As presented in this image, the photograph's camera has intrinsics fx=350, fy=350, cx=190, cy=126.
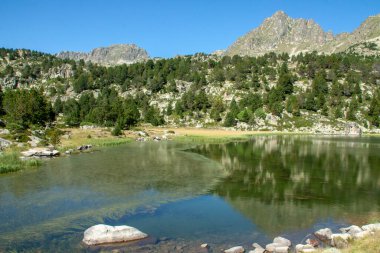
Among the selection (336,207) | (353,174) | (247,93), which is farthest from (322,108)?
(336,207)

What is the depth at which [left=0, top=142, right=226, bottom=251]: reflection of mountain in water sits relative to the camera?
26.9m

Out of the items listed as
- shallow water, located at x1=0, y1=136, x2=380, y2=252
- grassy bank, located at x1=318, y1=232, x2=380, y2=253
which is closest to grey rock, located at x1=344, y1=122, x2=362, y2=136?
shallow water, located at x1=0, y1=136, x2=380, y2=252

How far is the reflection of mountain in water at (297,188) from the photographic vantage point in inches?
1178

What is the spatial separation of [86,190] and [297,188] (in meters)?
23.8

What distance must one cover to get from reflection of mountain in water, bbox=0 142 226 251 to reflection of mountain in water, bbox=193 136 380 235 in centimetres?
439

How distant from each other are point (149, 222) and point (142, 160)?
1352 inches

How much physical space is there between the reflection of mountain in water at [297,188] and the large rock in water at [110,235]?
979 centimetres

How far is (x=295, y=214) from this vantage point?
30000 mm

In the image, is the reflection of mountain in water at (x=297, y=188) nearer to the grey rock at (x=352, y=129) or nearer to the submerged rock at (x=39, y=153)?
the submerged rock at (x=39, y=153)

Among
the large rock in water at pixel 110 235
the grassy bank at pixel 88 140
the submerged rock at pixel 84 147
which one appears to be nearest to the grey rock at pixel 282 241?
the large rock in water at pixel 110 235

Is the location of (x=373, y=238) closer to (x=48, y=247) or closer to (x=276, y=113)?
(x=48, y=247)

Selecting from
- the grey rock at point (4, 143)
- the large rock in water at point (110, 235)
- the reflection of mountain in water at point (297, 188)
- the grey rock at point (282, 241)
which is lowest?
the reflection of mountain in water at point (297, 188)

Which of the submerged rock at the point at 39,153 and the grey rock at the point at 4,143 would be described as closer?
the submerged rock at the point at 39,153

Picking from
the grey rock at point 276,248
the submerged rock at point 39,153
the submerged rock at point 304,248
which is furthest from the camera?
the submerged rock at point 39,153
